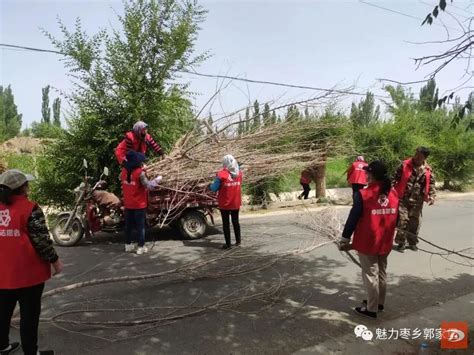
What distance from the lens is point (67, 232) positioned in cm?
729

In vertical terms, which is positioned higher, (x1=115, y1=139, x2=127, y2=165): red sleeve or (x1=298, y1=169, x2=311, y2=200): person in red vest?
(x1=115, y1=139, x2=127, y2=165): red sleeve

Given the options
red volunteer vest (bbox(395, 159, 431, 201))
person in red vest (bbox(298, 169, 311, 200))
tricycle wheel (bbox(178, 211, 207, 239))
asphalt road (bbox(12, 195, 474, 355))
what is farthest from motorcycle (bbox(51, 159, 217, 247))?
person in red vest (bbox(298, 169, 311, 200))

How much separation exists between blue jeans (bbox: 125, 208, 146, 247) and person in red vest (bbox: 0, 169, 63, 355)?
3.36 m

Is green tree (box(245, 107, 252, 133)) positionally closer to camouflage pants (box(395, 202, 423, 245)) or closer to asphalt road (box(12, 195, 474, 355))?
→ asphalt road (box(12, 195, 474, 355))

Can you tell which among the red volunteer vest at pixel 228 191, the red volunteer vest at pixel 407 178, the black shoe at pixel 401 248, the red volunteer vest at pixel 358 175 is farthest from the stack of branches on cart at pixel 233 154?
the black shoe at pixel 401 248

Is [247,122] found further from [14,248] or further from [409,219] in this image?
[14,248]

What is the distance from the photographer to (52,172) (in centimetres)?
918

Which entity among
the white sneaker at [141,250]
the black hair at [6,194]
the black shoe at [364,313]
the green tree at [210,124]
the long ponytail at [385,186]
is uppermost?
the green tree at [210,124]

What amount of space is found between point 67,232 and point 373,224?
5232 mm

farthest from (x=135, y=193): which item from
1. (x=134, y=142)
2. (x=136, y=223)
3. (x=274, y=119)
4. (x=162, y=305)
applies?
(x=274, y=119)

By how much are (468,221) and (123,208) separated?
8.01 metres

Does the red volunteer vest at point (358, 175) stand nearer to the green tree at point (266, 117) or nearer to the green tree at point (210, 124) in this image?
the green tree at point (266, 117)

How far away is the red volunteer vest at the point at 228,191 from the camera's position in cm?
702

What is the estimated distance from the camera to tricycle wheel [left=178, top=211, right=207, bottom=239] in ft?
25.7
